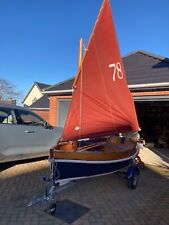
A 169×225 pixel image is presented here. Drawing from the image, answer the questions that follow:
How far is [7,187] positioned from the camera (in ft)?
18.5

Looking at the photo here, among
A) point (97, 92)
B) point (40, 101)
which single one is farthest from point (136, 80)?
point (40, 101)

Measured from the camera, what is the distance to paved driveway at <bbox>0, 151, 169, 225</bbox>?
4285mm

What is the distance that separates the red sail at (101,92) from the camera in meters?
5.09

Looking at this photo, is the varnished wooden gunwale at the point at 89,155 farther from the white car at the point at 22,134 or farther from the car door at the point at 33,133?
the car door at the point at 33,133

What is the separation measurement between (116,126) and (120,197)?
1.58 metres

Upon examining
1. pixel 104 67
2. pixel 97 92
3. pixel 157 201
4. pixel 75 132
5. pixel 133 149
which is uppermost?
pixel 104 67

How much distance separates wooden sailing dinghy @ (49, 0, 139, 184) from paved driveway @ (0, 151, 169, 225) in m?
0.60

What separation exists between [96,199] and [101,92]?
2272 millimetres

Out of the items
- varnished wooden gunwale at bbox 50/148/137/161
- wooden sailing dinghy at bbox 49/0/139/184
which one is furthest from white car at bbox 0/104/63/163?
varnished wooden gunwale at bbox 50/148/137/161

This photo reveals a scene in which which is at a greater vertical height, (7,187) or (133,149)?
(133,149)

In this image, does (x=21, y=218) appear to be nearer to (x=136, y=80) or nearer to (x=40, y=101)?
(x=136, y=80)

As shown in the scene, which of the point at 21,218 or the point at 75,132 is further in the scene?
the point at 75,132

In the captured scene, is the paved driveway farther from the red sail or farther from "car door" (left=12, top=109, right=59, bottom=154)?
the red sail

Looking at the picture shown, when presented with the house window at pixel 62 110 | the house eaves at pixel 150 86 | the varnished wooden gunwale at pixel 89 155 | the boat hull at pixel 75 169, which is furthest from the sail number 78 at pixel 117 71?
the house window at pixel 62 110
